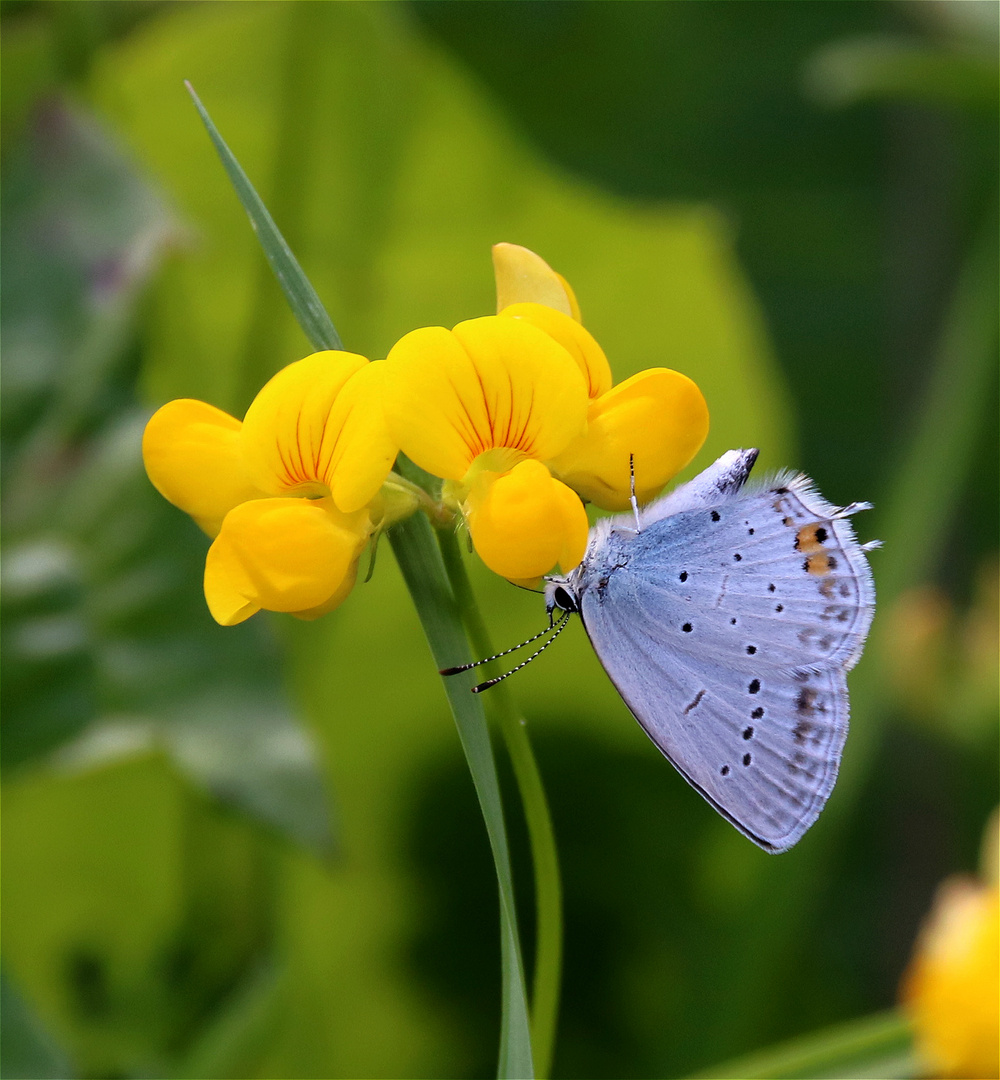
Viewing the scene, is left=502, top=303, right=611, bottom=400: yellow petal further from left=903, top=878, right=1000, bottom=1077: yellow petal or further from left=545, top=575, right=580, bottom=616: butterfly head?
left=903, top=878, right=1000, bottom=1077: yellow petal

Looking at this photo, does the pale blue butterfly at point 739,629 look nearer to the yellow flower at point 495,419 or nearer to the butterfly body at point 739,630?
the butterfly body at point 739,630

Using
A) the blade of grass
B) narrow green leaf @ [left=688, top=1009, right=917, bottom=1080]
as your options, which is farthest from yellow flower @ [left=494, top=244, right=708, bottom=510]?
narrow green leaf @ [left=688, top=1009, right=917, bottom=1080]

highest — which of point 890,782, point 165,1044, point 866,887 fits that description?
point 165,1044

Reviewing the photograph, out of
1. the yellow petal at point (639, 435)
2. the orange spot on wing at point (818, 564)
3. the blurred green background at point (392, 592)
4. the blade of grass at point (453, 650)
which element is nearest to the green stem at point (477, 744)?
the blade of grass at point (453, 650)

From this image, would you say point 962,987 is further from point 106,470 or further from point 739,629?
point 106,470

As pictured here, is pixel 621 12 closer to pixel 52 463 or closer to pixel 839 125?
pixel 839 125

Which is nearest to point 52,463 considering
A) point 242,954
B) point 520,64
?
point 242,954

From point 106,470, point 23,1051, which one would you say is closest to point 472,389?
point 23,1051
